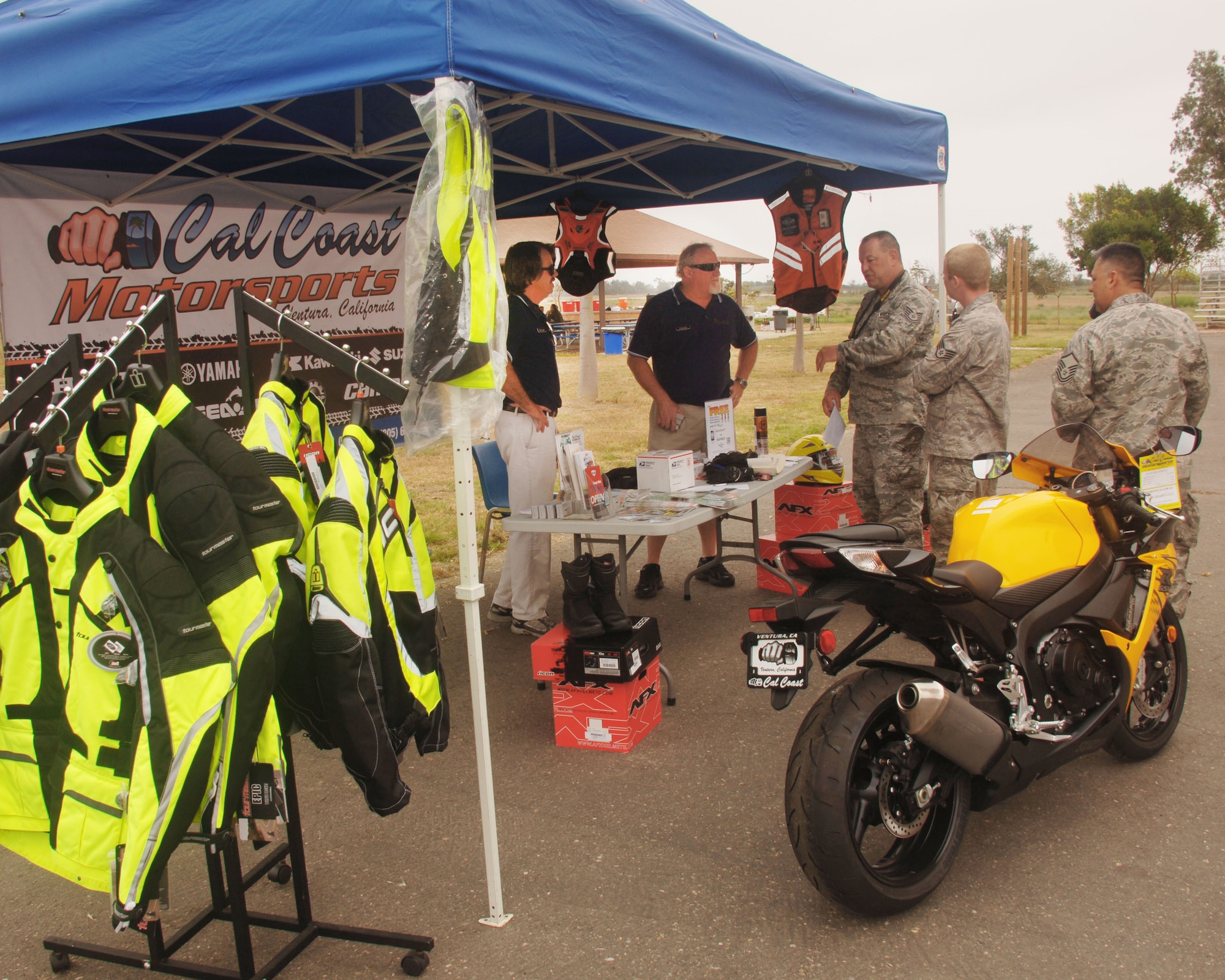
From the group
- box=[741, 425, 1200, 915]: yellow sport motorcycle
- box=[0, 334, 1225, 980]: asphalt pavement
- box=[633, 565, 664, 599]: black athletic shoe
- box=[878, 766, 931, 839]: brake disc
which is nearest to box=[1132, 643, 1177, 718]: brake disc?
box=[741, 425, 1200, 915]: yellow sport motorcycle

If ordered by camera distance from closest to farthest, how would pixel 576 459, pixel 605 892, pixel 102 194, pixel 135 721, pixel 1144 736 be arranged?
Result: pixel 135 721 → pixel 605 892 → pixel 1144 736 → pixel 576 459 → pixel 102 194

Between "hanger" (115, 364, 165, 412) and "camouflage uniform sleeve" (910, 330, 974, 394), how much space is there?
12.4 ft

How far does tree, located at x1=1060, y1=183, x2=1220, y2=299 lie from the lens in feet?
116

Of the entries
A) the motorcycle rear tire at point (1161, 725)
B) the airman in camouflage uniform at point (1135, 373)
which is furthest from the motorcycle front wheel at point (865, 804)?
the airman in camouflage uniform at point (1135, 373)

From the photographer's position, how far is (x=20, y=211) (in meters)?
4.37

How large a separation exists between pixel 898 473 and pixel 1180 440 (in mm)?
2077

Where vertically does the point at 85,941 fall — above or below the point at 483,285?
below

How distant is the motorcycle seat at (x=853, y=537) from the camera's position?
8.30 feet

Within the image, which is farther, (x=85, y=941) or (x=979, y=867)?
(x=979, y=867)

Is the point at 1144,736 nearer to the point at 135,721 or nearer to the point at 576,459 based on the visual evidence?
the point at 576,459

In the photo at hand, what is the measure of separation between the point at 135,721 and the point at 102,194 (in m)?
3.68

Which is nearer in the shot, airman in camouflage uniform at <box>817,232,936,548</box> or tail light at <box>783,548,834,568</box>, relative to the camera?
tail light at <box>783,548,834,568</box>

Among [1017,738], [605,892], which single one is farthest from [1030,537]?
[605,892]

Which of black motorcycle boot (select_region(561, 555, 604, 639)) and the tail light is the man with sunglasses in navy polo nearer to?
black motorcycle boot (select_region(561, 555, 604, 639))
